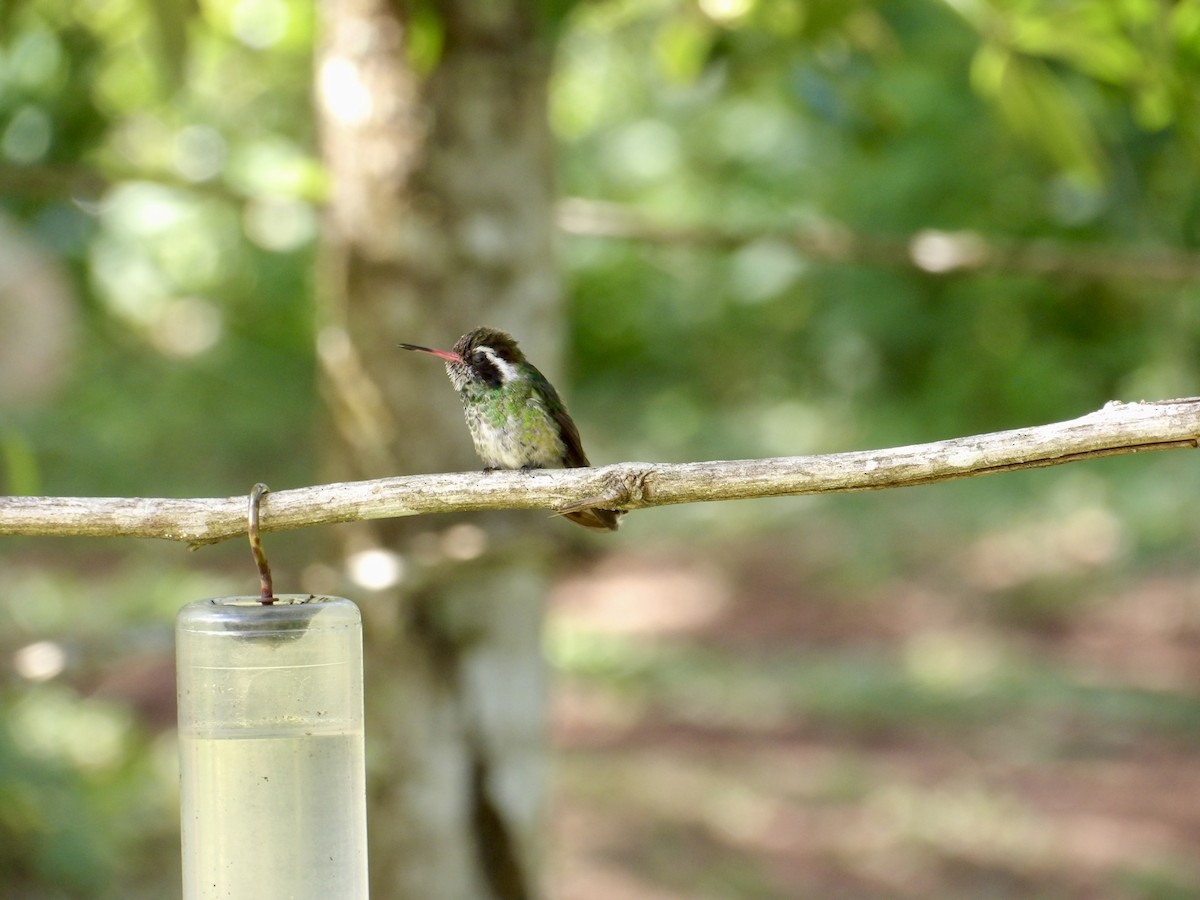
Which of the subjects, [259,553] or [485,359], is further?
[485,359]

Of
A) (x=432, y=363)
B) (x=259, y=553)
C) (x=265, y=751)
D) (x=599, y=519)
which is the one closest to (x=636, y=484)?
(x=599, y=519)

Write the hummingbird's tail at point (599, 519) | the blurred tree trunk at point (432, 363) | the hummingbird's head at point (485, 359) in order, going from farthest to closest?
the blurred tree trunk at point (432, 363) → the hummingbird's head at point (485, 359) → the hummingbird's tail at point (599, 519)

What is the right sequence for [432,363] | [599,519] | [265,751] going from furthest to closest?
[432,363], [599,519], [265,751]

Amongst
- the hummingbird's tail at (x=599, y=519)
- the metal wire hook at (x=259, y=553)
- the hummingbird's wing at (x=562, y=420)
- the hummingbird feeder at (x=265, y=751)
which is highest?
the hummingbird's wing at (x=562, y=420)

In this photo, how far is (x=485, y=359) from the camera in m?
3.48

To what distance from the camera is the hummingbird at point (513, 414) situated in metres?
3.51

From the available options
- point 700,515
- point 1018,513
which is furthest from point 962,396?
point 700,515

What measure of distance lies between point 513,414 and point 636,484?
52.7 inches

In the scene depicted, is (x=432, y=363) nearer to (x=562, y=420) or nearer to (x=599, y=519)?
(x=562, y=420)

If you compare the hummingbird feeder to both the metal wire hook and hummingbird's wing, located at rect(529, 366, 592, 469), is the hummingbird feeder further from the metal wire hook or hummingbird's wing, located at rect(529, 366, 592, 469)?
hummingbird's wing, located at rect(529, 366, 592, 469)

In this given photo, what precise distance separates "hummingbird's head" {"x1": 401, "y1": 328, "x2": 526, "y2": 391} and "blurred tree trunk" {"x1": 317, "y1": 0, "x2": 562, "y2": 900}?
21.2 inches

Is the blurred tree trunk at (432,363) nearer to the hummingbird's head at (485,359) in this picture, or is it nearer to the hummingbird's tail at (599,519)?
the hummingbird's head at (485,359)

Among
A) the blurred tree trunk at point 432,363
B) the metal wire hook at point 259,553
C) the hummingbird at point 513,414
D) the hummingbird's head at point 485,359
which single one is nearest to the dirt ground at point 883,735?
the blurred tree trunk at point 432,363

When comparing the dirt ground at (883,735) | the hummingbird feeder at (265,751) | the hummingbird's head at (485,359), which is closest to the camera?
the hummingbird feeder at (265,751)
